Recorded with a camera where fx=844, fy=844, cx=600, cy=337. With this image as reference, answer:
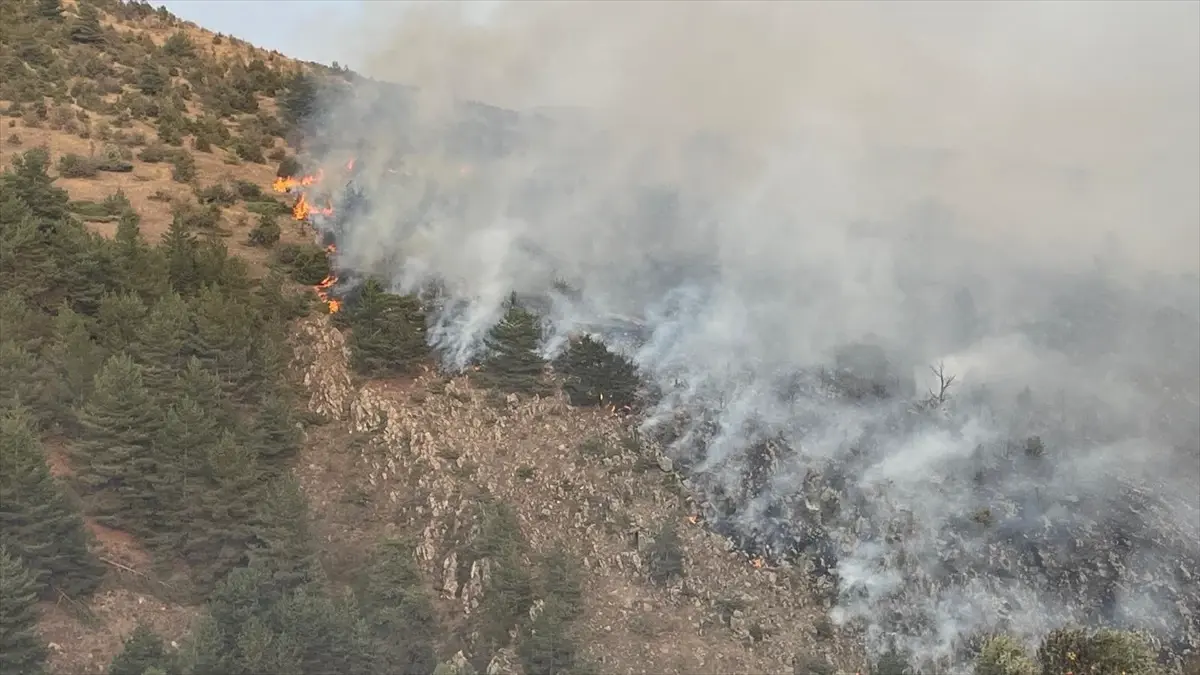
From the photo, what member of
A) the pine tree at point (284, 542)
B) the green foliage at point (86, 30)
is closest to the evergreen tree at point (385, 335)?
the pine tree at point (284, 542)

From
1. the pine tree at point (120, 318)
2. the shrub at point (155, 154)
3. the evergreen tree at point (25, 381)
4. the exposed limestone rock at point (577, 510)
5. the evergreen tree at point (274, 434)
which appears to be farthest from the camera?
the shrub at point (155, 154)

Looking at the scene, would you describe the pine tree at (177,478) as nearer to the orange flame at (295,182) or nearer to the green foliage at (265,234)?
the green foliage at (265,234)

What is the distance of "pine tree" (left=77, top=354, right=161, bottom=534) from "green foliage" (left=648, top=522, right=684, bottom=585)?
12031 mm

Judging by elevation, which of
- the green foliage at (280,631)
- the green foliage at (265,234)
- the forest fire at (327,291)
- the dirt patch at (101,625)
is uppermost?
the green foliage at (265,234)

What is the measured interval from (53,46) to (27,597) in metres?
49.8

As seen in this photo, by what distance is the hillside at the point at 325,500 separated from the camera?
17.1 m

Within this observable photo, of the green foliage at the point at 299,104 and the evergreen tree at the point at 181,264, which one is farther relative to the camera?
the green foliage at the point at 299,104

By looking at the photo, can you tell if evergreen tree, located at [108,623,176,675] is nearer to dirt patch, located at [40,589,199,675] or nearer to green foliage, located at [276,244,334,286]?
dirt patch, located at [40,589,199,675]

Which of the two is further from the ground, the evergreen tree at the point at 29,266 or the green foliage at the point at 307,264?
the green foliage at the point at 307,264

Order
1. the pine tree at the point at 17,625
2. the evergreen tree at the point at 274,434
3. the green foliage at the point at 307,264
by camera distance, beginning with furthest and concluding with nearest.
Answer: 1. the green foliage at the point at 307,264
2. the evergreen tree at the point at 274,434
3. the pine tree at the point at 17,625

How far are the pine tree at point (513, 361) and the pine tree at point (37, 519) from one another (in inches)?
501

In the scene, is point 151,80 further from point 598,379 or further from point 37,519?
point 37,519

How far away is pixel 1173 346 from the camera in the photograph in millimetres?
32719

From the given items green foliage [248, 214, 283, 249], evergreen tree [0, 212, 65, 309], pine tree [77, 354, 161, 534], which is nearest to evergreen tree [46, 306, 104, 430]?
pine tree [77, 354, 161, 534]
